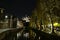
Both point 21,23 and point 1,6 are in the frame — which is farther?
point 21,23

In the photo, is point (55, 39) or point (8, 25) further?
point (8, 25)

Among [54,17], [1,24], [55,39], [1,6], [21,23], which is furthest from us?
[21,23]

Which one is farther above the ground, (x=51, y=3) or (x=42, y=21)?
(x=51, y=3)

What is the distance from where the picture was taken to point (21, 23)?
67.8m

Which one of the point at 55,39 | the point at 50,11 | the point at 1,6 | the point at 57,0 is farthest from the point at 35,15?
the point at 55,39

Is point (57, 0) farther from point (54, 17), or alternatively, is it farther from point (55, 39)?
point (55, 39)

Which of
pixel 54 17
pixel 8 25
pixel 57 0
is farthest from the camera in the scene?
pixel 8 25

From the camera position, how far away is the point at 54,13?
26.6 meters

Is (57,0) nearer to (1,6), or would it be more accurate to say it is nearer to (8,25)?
(8,25)

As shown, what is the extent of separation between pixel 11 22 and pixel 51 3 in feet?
66.0

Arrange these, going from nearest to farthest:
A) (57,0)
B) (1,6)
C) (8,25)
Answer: (57,0), (8,25), (1,6)

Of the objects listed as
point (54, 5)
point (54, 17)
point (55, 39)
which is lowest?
A: point (55, 39)

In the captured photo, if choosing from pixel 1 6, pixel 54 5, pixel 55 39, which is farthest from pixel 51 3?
pixel 1 6

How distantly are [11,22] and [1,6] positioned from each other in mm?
7143
